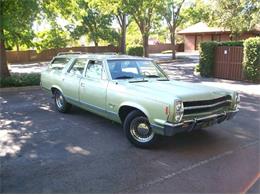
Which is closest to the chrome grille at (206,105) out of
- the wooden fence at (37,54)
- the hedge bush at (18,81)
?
the hedge bush at (18,81)

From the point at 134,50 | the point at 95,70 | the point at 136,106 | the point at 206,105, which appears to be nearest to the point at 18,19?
the point at 95,70

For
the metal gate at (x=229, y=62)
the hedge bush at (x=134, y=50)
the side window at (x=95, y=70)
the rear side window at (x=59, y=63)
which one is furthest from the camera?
the hedge bush at (x=134, y=50)

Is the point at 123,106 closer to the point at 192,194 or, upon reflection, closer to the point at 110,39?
the point at 192,194

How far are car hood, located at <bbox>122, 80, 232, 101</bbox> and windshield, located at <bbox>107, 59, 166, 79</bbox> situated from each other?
43cm

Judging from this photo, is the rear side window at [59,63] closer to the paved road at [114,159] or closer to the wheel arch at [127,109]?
the paved road at [114,159]

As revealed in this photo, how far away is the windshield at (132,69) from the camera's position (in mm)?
6539

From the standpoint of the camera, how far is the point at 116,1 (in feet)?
77.3

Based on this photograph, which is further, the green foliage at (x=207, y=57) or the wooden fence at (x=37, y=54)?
the wooden fence at (x=37, y=54)

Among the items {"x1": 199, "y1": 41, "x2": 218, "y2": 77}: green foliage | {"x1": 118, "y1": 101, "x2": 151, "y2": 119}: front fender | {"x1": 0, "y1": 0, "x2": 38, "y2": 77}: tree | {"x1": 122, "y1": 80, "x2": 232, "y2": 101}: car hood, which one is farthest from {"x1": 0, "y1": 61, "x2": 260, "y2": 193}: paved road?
{"x1": 199, "y1": 41, "x2": 218, "y2": 77}: green foliage

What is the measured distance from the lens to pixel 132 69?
6.70 meters

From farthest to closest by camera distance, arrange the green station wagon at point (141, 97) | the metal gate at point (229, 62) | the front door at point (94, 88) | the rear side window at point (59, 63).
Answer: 1. the metal gate at point (229, 62)
2. the rear side window at point (59, 63)
3. the front door at point (94, 88)
4. the green station wagon at point (141, 97)

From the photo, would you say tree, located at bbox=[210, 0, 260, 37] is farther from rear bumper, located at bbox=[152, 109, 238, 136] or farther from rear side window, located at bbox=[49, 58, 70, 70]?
rear bumper, located at bbox=[152, 109, 238, 136]

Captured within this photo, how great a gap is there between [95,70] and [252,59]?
9.46 meters

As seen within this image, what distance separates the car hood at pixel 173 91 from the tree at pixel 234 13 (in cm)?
1423
